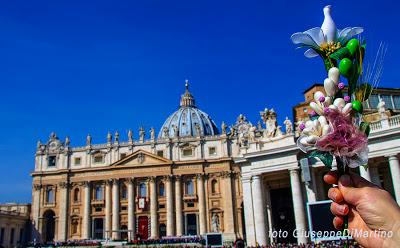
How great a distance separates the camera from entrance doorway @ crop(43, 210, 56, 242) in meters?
68.7

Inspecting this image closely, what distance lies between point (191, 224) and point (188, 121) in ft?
107

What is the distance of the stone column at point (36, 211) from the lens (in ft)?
220

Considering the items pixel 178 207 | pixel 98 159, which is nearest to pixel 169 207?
pixel 178 207

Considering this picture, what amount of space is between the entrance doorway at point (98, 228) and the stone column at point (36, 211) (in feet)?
30.0

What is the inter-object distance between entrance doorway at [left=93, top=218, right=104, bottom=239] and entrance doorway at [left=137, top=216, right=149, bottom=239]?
278 inches

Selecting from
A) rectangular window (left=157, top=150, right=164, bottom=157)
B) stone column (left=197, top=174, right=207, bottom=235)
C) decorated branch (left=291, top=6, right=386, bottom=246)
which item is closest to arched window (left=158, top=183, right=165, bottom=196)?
rectangular window (left=157, top=150, right=164, bottom=157)

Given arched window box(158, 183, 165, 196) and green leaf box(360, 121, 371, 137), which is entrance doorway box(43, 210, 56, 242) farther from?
green leaf box(360, 121, 371, 137)

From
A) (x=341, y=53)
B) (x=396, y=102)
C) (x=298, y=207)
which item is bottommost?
(x=298, y=207)

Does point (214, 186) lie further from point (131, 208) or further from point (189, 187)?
point (131, 208)

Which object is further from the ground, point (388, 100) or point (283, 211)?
point (388, 100)

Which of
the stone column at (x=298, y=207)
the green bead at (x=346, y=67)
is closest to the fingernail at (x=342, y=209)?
the green bead at (x=346, y=67)

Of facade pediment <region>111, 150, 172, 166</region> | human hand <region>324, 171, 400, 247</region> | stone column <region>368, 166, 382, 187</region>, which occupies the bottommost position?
human hand <region>324, 171, 400, 247</region>

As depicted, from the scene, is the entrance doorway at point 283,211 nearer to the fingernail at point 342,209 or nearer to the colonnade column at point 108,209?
the fingernail at point 342,209

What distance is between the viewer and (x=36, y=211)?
68688 millimetres
